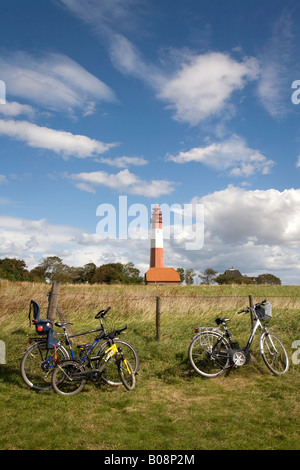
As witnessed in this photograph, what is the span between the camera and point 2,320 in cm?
1173

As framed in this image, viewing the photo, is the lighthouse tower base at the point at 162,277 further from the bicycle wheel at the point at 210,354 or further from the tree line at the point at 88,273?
the bicycle wheel at the point at 210,354

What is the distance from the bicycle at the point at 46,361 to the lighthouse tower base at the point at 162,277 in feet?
190

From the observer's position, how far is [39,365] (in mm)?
6949

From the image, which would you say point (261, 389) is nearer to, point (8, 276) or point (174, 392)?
point (174, 392)

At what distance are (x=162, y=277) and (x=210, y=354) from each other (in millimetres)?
61752

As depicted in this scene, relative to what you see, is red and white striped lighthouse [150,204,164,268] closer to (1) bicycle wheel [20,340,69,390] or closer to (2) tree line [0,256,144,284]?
(2) tree line [0,256,144,284]

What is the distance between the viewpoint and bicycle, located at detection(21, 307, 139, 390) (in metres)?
6.74

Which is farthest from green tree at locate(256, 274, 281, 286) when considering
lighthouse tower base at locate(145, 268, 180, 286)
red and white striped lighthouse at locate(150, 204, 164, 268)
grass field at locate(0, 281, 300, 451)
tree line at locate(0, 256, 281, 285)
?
grass field at locate(0, 281, 300, 451)

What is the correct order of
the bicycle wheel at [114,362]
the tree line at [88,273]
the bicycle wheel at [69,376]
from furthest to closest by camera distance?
the tree line at [88,273] < the bicycle wheel at [114,362] < the bicycle wheel at [69,376]

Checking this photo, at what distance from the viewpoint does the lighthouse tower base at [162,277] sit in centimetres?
6652

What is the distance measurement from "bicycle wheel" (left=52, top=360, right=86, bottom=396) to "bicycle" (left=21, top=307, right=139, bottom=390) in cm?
17

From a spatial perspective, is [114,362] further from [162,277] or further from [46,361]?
[162,277]

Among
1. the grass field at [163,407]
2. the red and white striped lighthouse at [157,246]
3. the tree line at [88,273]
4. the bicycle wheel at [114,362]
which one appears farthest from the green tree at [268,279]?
the bicycle wheel at [114,362]
